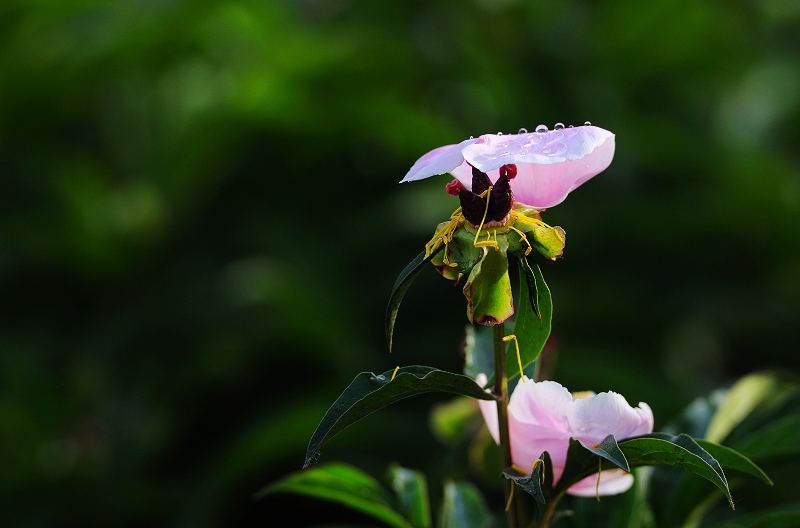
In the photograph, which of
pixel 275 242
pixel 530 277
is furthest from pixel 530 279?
pixel 275 242

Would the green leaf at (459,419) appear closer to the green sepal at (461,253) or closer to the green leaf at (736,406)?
the green leaf at (736,406)

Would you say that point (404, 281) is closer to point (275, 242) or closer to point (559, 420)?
point (559, 420)

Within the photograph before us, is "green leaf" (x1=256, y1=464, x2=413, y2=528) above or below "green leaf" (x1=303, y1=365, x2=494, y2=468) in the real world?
below

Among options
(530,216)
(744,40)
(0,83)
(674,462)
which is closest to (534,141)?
(530,216)

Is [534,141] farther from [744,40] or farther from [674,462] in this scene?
[744,40]

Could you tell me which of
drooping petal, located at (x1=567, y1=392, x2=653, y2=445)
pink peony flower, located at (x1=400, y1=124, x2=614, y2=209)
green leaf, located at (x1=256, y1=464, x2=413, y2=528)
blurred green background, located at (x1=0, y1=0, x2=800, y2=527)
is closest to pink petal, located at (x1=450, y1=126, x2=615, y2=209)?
pink peony flower, located at (x1=400, y1=124, x2=614, y2=209)

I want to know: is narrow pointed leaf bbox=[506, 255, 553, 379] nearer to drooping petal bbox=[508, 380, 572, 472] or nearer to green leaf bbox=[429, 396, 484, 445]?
drooping petal bbox=[508, 380, 572, 472]
